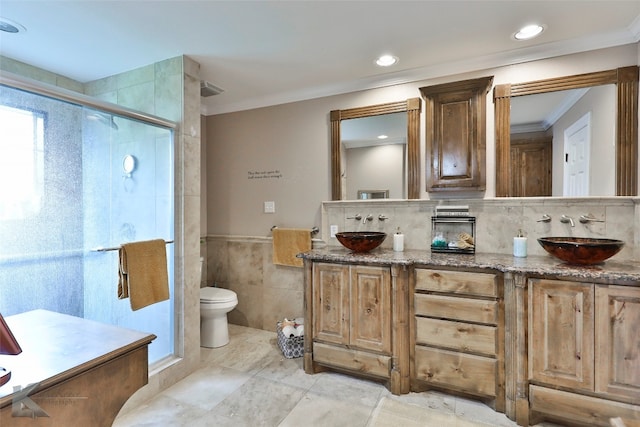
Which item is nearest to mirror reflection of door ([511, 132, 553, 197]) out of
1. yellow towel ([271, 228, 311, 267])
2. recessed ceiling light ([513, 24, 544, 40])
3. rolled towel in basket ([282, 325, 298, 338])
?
recessed ceiling light ([513, 24, 544, 40])

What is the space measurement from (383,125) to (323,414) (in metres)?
2.22

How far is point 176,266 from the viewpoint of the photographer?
2.39 metres

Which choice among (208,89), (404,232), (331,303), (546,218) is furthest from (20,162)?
(546,218)

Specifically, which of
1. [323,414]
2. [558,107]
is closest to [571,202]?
[558,107]

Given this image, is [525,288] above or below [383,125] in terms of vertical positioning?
below

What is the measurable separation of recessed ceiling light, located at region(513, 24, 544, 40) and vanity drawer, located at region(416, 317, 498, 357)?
6.17 feet

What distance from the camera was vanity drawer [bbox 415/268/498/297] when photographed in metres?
1.97

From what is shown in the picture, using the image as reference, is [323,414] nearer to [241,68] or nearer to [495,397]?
[495,397]

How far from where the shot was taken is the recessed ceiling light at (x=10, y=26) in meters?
1.91

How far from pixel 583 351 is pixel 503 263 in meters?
0.59

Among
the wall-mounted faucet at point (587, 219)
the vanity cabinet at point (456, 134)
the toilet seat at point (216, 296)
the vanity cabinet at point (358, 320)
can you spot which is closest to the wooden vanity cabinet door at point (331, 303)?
the vanity cabinet at point (358, 320)

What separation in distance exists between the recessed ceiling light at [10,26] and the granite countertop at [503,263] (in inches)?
92.0

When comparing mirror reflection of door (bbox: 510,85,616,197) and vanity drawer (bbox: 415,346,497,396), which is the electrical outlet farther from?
mirror reflection of door (bbox: 510,85,616,197)

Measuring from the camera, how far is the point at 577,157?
2.20 m
